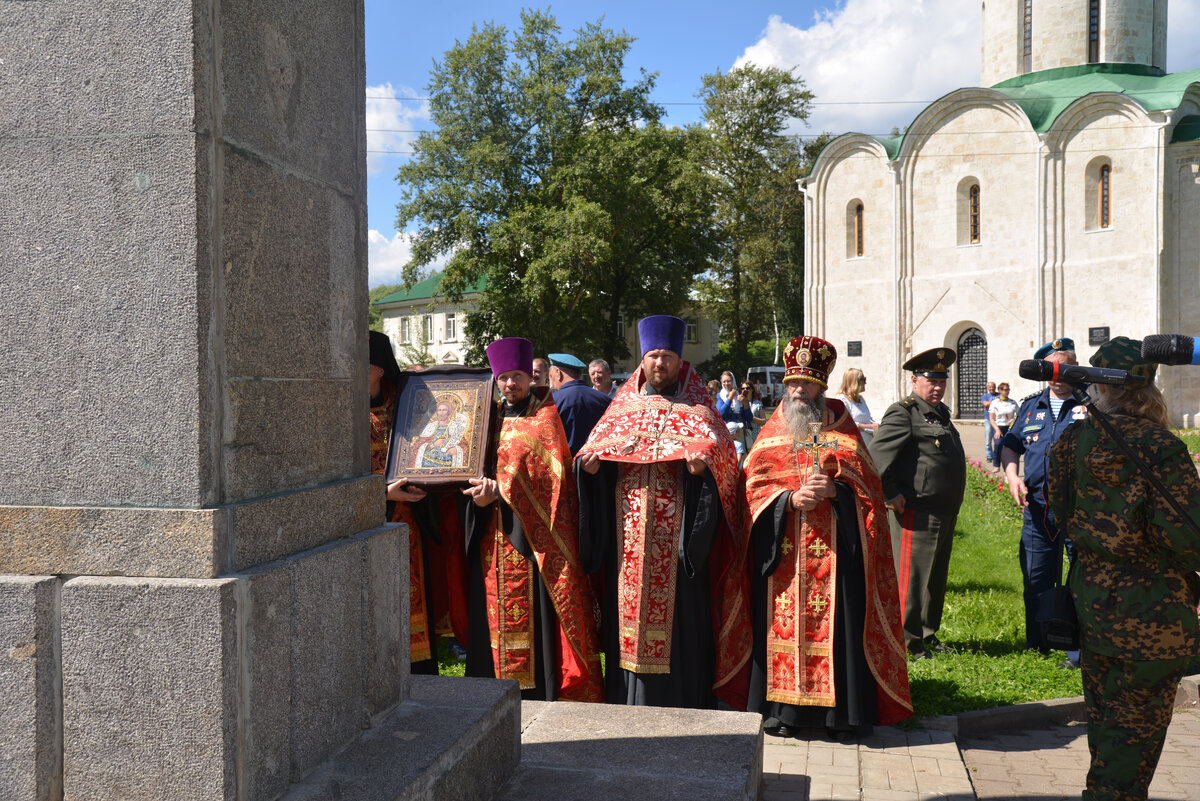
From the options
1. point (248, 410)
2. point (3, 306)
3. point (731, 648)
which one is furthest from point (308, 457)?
point (731, 648)

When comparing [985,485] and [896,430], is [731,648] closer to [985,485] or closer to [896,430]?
[896,430]

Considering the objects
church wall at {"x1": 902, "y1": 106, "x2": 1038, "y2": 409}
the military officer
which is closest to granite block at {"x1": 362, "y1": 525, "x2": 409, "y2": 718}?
the military officer

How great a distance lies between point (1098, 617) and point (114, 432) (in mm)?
3238

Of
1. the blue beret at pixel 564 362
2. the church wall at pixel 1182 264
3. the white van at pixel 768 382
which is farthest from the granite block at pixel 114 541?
the white van at pixel 768 382

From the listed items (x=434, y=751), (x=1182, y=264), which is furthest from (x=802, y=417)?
(x=1182, y=264)

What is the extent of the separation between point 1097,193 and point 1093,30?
623 centimetres

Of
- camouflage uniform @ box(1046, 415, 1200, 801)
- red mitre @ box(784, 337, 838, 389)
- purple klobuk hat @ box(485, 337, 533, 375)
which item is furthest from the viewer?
purple klobuk hat @ box(485, 337, 533, 375)

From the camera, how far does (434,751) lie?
99.7 inches

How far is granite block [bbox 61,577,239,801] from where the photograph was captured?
2.05 m

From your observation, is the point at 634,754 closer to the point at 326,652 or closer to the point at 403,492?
the point at 326,652

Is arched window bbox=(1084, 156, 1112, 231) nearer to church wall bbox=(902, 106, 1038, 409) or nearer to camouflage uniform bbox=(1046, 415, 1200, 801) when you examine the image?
church wall bbox=(902, 106, 1038, 409)

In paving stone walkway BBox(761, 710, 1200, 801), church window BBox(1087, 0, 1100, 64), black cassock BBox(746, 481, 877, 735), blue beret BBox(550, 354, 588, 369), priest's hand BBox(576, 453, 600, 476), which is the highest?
church window BBox(1087, 0, 1100, 64)

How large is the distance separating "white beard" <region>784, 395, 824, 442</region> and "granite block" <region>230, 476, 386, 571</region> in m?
2.79

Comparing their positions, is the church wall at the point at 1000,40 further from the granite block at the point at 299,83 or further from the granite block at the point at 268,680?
the granite block at the point at 268,680
